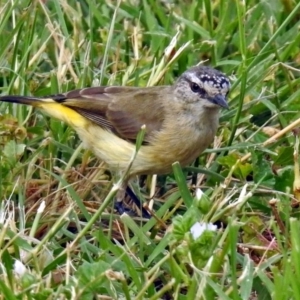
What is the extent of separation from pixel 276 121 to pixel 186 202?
1186 millimetres

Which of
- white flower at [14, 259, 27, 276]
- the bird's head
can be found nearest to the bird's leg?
the bird's head

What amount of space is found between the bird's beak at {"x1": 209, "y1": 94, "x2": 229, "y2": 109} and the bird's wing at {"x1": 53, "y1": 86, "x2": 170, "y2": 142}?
37 centimetres

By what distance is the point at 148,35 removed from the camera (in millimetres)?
5352

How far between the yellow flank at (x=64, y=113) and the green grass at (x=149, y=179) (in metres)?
0.08

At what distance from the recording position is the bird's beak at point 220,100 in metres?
4.23

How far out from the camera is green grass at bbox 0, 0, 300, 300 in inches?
128

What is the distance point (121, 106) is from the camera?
4.65 metres

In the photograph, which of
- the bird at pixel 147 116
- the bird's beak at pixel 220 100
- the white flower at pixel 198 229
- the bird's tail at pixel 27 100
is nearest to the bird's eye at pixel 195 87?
the bird at pixel 147 116

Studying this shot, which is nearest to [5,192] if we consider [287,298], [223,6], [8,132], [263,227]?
[8,132]

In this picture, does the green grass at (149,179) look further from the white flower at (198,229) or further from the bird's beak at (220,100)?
the bird's beak at (220,100)

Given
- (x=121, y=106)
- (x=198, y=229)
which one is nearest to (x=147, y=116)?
(x=121, y=106)

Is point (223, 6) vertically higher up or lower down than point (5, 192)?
higher up

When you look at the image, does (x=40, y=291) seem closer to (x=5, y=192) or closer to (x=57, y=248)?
(x=57, y=248)

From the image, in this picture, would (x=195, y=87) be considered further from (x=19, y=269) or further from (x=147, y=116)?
(x=19, y=269)
